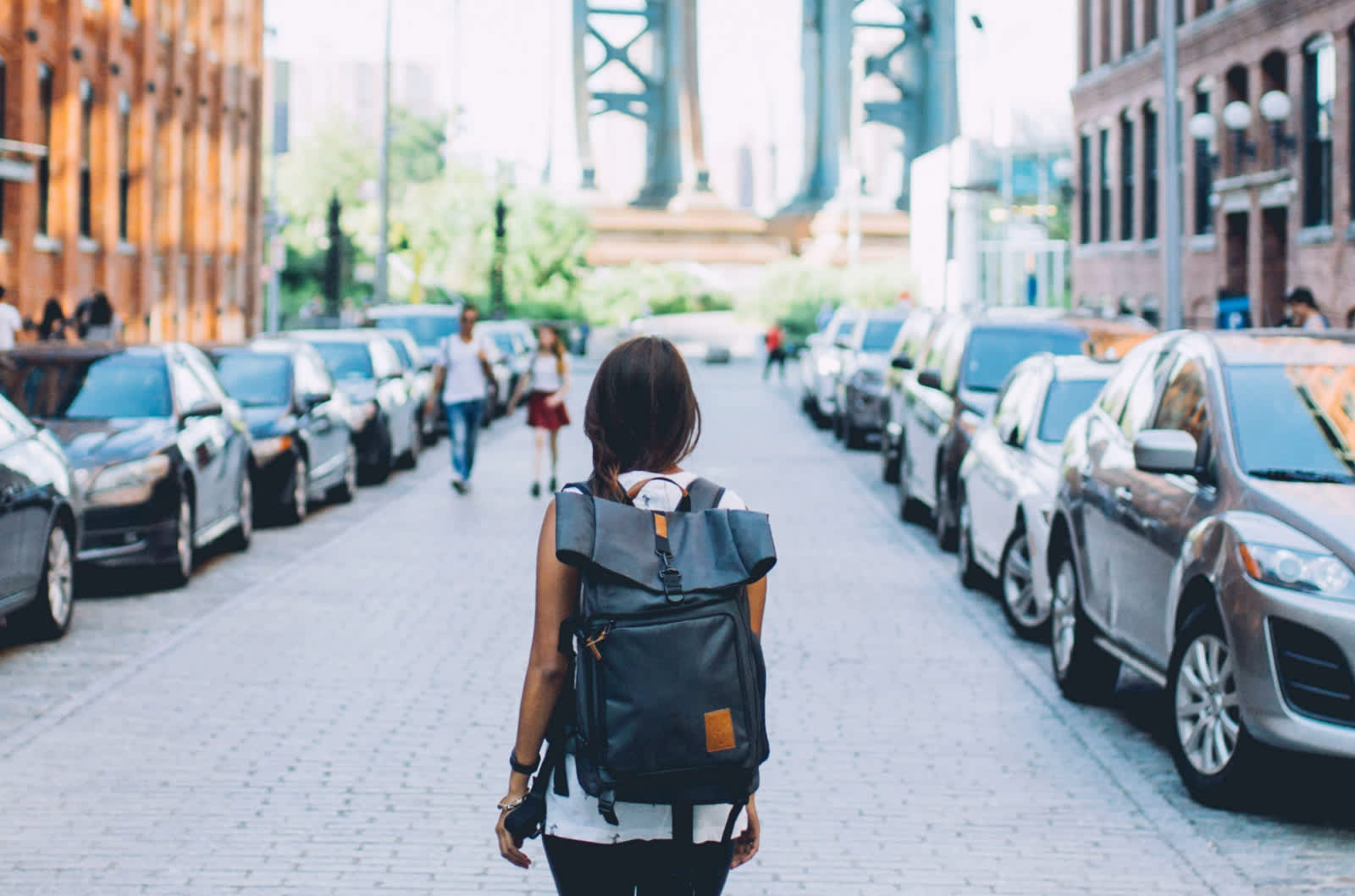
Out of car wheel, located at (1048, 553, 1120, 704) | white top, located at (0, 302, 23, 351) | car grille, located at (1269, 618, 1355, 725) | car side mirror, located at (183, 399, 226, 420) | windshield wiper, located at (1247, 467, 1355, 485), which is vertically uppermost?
white top, located at (0, 302, 23, 351)

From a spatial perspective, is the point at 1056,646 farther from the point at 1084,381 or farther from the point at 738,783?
the point at 738,783

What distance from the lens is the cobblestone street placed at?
637 cm

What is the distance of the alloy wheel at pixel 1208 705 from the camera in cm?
712

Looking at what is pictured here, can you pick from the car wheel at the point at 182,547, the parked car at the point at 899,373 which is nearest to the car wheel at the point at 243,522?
the car wheel at the point at 182,547

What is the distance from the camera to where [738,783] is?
362cm

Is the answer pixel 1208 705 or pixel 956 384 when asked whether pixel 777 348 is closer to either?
pixel 956 384

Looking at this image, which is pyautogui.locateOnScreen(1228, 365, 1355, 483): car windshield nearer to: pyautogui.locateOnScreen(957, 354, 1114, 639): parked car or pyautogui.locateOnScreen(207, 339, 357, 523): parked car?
pyautogui.locateOnScreen(957, 354, 1114, 639): parked car

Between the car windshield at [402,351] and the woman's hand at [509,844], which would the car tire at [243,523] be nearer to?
the car windshield at [402,351]

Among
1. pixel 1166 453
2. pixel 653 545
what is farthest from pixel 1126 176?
pixel 653 545

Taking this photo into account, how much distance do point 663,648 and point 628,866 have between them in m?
0.49

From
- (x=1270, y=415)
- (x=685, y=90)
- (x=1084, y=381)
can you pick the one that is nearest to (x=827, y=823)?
(x=1270, y=415)

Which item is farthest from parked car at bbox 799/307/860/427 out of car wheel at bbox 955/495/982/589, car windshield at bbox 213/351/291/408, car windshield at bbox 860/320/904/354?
car wheel at bbox 955/495/982/589

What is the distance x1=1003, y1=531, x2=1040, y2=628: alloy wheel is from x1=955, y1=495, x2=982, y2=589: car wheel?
1.35m

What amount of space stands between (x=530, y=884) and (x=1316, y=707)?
2636 millimetres
